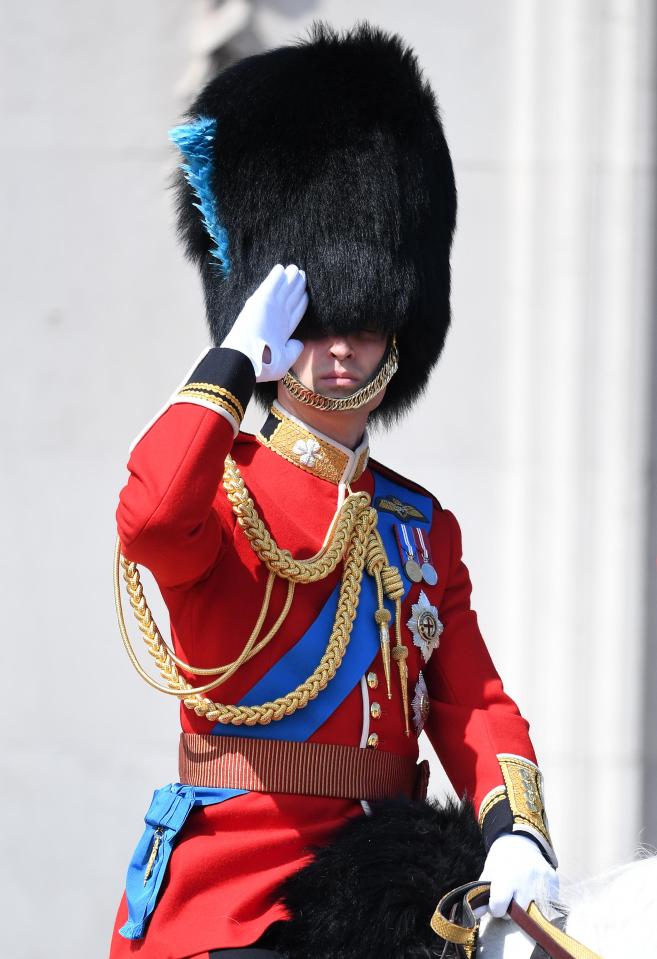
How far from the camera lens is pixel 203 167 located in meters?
2.25

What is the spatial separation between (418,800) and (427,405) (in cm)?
194

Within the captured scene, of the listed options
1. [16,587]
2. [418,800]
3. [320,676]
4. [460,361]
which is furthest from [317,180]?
[16,587]

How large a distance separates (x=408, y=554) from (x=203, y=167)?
0.72 metres

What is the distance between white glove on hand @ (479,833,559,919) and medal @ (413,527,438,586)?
44cm

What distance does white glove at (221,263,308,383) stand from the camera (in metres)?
1.97

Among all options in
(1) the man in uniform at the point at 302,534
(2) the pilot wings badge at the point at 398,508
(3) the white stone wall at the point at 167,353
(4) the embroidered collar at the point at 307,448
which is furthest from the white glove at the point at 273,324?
(3) the white stone wall at the point at 167,353

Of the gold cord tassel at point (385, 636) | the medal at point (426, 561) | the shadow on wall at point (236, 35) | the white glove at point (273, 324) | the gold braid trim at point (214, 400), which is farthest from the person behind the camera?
the shadow on wall at point (236, 35)

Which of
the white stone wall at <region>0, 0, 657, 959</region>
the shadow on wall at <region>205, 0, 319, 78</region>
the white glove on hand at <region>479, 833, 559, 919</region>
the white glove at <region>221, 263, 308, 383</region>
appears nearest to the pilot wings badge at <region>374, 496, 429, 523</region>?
the white glove at <region>221, 263, 308, 383</region>

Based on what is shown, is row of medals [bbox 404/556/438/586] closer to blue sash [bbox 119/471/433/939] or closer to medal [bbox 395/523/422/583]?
medal [bbox 395/523/422/583]

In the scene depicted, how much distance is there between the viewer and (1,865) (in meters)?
3.77

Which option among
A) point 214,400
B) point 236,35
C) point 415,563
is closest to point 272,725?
point 415,563

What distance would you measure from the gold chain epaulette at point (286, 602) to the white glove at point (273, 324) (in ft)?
0.59

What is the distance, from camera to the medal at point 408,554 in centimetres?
218

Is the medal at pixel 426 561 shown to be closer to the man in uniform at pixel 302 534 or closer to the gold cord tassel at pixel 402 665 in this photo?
the man in uniform at pixel 302 534
